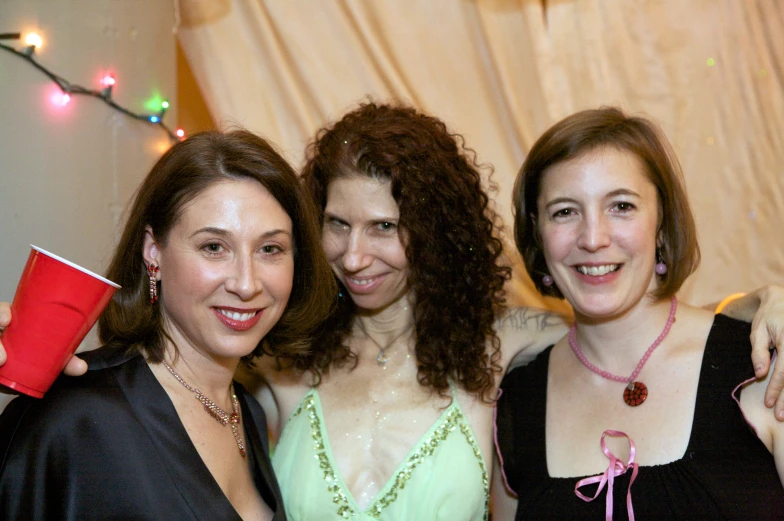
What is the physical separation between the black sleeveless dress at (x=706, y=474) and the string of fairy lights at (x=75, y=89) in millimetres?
1733

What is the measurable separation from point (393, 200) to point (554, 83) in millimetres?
1197

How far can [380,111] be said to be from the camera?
2.38m

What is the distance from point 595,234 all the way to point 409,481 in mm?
835

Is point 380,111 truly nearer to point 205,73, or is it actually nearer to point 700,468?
point 205,73

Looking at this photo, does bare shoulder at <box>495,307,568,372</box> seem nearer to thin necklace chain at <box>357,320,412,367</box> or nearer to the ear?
thin necklace chain at <box>357,320,412,367</box>

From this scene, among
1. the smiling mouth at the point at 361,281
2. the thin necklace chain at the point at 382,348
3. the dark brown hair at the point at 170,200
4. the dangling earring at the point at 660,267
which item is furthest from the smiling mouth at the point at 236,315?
the dangling earring at the point at 660,267

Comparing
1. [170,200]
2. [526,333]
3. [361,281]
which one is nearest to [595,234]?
[526,333]

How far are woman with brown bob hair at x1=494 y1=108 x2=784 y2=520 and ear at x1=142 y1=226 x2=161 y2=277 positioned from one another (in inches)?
39.6

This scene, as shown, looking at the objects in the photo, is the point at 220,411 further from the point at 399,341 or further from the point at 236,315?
the point at 399,341

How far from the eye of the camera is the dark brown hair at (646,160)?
203 centimetres

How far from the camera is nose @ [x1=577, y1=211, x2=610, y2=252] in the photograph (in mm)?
1941

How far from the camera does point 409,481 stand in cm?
213

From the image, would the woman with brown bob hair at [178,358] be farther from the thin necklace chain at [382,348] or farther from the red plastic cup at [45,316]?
the thin necklace chain at [382,348]

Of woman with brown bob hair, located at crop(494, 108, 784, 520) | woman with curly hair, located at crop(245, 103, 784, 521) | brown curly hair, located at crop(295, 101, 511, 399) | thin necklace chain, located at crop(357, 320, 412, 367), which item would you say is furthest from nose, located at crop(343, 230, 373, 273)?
woman with brown bob hair, located at crop(494, 108, 784, 520)
